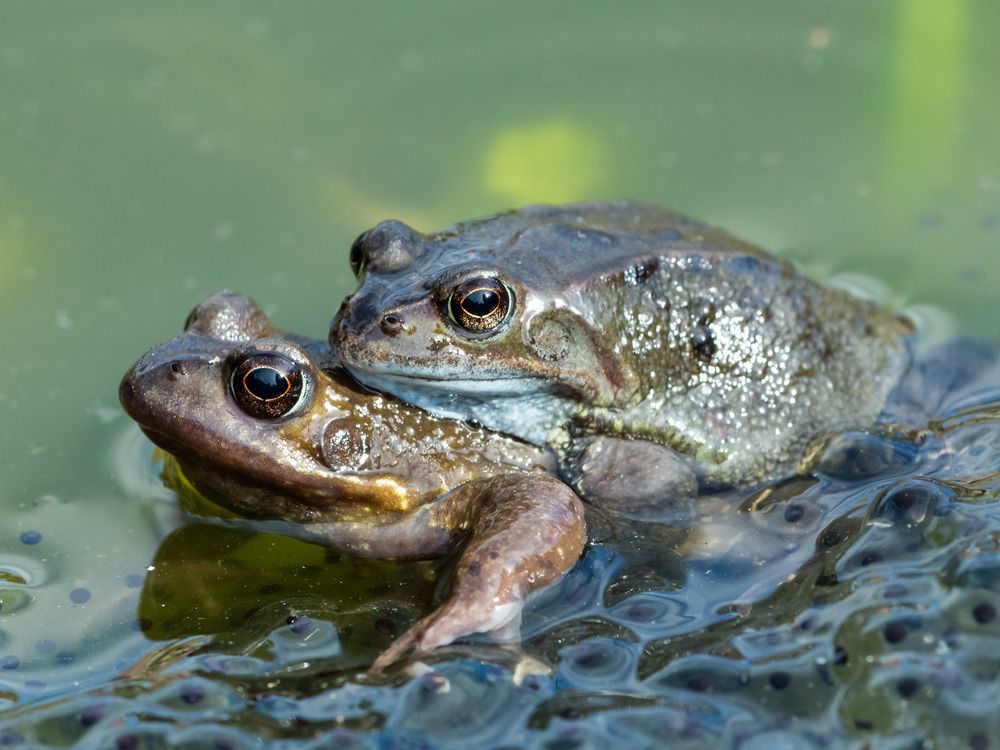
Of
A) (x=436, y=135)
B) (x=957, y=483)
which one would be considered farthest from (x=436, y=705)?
(x=436, y=135)

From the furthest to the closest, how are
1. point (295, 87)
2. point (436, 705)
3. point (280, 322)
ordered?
point (295, 87)
point (280, 322)
point (436, 705)

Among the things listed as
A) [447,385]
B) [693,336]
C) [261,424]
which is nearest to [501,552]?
[447,385]

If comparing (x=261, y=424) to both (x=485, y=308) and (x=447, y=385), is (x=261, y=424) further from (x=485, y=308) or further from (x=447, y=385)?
(x=485, y=308)

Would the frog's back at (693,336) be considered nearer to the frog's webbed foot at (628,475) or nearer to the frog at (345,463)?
the frog's webbed foot at (628,475)

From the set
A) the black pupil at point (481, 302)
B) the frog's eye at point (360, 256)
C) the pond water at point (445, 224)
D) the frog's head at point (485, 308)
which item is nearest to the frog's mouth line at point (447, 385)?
the frog's head at point (485, 308)

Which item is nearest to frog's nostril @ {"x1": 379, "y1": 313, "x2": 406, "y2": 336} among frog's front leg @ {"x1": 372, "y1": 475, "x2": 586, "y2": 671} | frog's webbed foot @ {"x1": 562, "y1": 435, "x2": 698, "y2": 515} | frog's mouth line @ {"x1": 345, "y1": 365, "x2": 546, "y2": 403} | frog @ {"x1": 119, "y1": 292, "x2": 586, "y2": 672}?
frog's mouth line @ {"x1": 345, "y1": 365, "x2": 546, "y2": 403}

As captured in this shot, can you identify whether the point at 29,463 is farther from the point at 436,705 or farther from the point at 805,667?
the point at 805,667

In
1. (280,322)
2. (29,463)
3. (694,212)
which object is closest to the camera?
(29,463)
